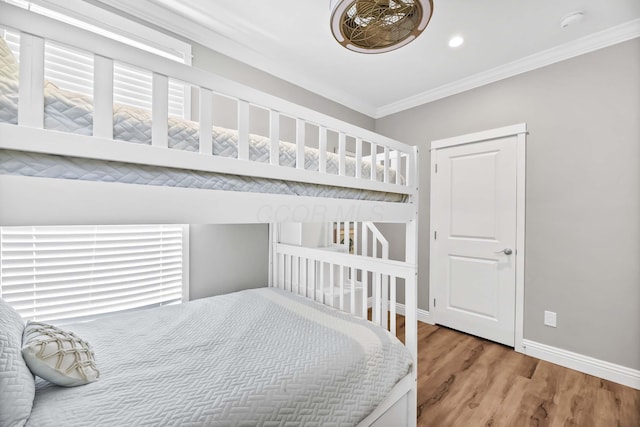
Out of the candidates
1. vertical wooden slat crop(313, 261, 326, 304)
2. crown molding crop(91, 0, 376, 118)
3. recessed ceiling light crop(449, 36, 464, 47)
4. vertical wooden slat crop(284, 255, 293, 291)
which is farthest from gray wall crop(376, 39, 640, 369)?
vertical wooden slat crop(284, 255, 293, 291)

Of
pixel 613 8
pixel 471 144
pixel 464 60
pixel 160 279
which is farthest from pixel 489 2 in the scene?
pixel 160 279

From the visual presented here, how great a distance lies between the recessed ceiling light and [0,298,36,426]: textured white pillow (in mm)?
2927

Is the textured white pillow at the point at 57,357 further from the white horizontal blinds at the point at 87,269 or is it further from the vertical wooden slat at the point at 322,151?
the vertical wooden slat at the point at 322,151

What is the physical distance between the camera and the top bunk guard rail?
56cm

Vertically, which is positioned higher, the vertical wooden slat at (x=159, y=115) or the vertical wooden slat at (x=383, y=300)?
the vertical wooden slat at (x=159, y=115)

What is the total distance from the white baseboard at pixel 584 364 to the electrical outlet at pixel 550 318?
0.61 ft

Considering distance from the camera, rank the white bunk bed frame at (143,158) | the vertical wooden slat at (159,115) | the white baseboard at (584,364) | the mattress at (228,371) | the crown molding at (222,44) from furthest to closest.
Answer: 1. the white baseboard at (584,364)
2. the crown molding at (222,44)
3. the mattress at (228,371)
4. the vertical wooden slat at (159,115)
5. the white bunk bed frame at (143,158)

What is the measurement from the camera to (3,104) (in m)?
0.56

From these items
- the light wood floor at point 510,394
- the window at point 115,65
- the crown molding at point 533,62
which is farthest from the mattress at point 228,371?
the crown molding at point 533,62

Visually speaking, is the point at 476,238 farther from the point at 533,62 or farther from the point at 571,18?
the point at 571,18

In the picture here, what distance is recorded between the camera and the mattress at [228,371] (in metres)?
0.87

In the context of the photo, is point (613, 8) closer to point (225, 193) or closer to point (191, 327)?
point (225, 193)

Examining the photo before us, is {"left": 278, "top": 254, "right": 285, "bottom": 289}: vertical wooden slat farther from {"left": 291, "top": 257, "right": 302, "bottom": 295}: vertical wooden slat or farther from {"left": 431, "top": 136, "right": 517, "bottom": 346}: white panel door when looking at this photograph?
{"left": 431, "top": 136, "right": 517, "bottom": 346}: white panel door

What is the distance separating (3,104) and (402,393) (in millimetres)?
1792
